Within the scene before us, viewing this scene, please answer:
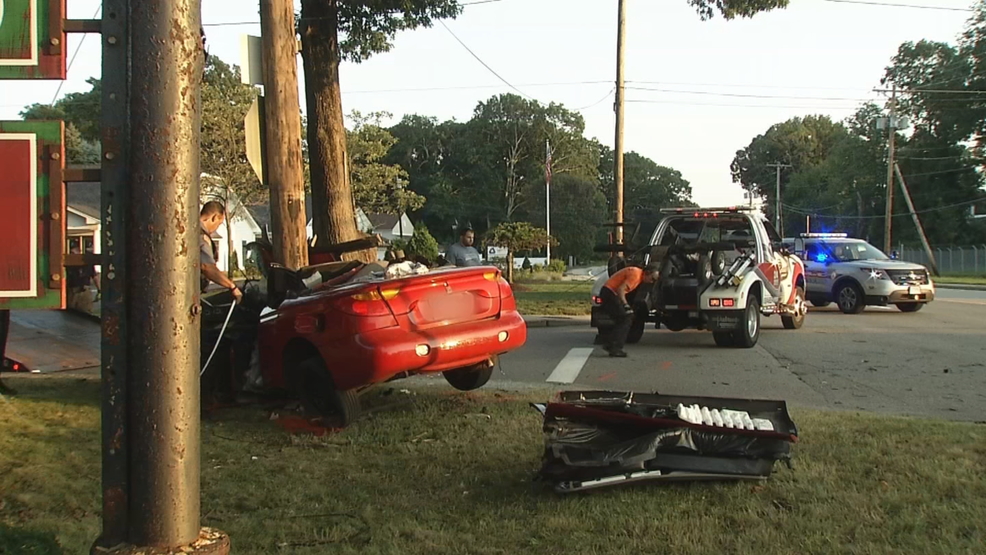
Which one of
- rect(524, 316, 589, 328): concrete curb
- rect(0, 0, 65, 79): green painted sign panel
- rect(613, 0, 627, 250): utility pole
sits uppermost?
rect(613, 0, 627, 250): utility pole

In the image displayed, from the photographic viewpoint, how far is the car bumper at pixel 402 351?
6113mm

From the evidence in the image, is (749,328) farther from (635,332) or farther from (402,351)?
(402,351)

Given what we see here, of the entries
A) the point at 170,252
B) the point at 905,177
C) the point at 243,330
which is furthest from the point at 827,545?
the point at 905,177

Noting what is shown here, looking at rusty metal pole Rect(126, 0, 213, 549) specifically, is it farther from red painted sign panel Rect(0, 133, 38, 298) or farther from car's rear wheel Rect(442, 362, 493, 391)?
car's rear wheel Rect(442, 362, 493, 391)

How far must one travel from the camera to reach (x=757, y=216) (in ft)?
43.9

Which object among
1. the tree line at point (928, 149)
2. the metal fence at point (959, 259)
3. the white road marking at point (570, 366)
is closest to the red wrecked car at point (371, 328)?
the white road marking at point (570, 366)

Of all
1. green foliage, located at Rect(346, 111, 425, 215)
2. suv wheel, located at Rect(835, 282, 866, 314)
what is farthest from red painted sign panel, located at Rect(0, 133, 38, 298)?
green foliage, located at Rect(346, 111, 425, 215)

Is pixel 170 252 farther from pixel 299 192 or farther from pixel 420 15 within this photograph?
pixel 420 15

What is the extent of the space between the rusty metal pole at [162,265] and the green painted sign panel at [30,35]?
1.81 ft

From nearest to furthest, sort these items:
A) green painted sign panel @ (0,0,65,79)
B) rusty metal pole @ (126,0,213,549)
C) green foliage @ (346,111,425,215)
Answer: rusty metal pole @ (126,0,213,549) → green painted sign panel @ (0,0,65,79) → green foliage @ (346,111,425,215)

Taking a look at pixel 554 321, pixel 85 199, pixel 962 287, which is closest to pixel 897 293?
pixel 554 321

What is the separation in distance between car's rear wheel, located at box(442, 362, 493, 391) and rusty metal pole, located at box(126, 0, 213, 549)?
502 centimetres

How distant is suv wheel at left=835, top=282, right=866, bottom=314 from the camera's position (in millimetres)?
18172

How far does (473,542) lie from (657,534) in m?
0.86
